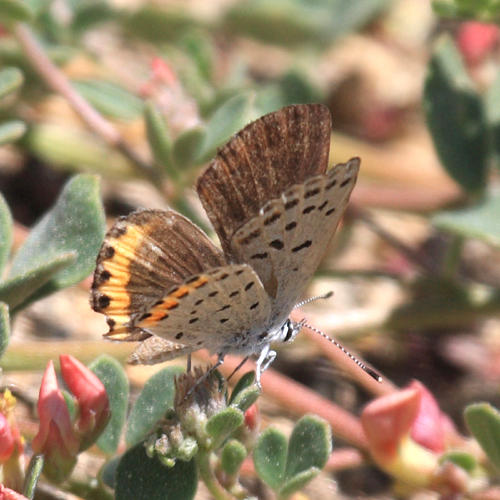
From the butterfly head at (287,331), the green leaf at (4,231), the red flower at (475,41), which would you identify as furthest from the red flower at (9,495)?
the red flower at (475,41)

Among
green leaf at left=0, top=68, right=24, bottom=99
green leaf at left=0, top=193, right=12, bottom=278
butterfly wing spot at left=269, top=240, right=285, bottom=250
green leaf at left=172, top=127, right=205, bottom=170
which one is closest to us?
butterfly wing spot at left=269, top=240, right=285, bottom=250

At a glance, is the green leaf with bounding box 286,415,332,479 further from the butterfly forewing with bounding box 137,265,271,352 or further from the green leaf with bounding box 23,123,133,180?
the green leaf with bounding box 23,123,133,180

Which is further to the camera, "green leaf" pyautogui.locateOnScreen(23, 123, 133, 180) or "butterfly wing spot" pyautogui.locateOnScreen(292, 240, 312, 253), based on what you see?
"green leaf" pyautogui.locateOnScreen(23, 123, 133, 180)

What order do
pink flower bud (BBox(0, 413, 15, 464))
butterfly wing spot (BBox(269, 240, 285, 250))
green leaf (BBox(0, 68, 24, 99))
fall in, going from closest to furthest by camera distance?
pink flower bud (BBox(0, 413, 15, 464)), butterfly wing spot (BBox(269, 240, 285, 250)), green leaf (BBox(0, 68, 24, 99))

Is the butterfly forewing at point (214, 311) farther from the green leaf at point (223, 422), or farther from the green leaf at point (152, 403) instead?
the green leaf at point (223, 422)

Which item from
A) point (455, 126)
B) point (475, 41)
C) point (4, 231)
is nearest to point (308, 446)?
point (4, 231)

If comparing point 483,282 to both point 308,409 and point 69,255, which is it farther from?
point 69,255

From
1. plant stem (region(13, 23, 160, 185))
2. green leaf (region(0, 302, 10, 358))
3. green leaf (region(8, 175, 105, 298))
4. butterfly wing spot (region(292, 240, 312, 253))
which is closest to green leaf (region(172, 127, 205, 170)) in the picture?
plant stem (region(13, 23, 160, 185))
